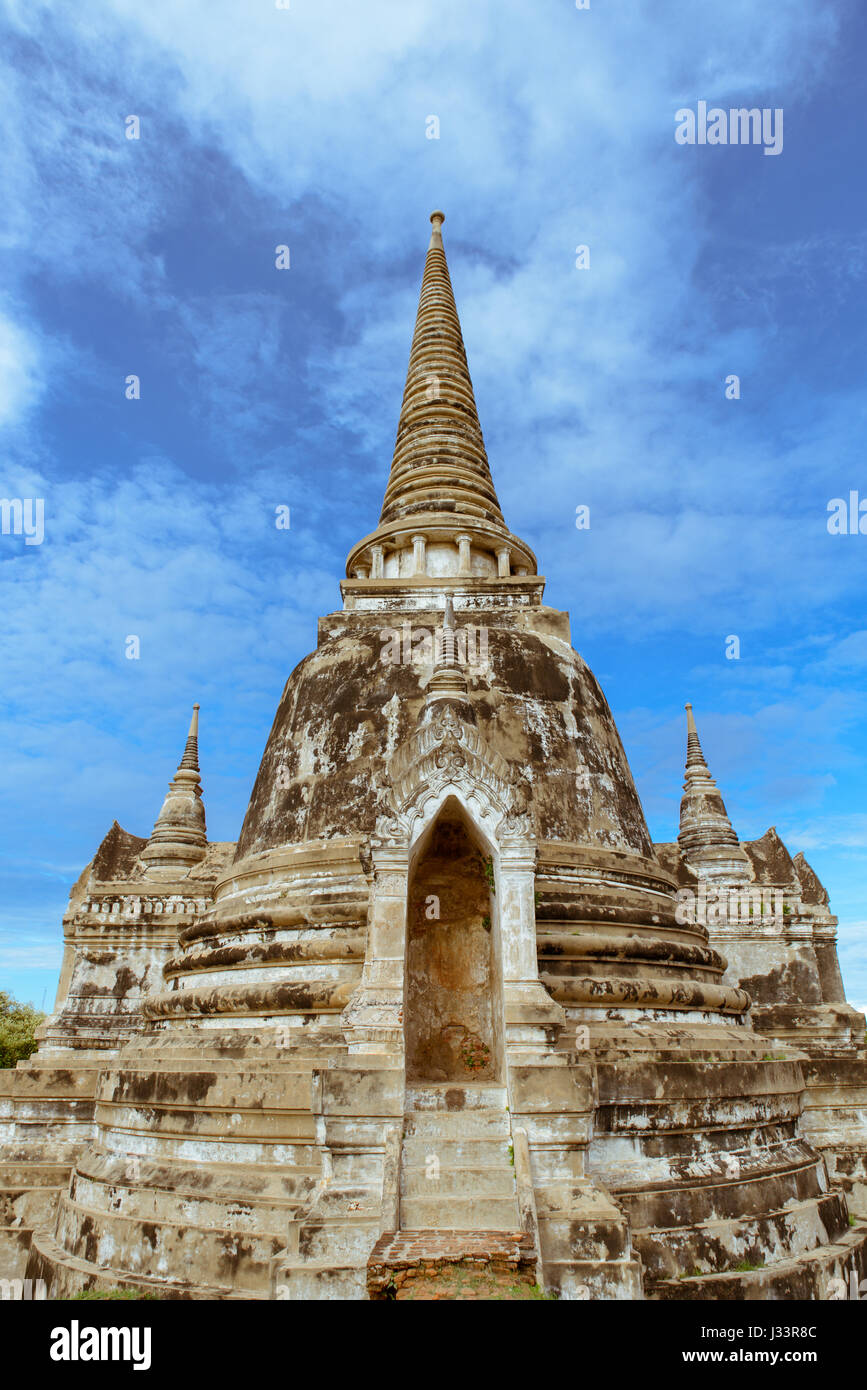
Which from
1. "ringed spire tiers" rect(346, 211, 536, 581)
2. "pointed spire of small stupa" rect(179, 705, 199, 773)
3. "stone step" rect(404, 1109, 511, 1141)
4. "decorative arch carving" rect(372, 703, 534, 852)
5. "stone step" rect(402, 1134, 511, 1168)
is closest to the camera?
"stone step" rect(402, 1134, 511, 1168)

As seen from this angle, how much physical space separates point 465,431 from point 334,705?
9041 mm

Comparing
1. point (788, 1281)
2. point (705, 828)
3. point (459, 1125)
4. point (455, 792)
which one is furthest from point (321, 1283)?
point (705, 828)

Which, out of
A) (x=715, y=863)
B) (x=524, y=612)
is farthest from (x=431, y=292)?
(x=715, y=863)

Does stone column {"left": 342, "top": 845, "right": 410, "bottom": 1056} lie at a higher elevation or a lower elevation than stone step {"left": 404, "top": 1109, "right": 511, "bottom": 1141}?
higher

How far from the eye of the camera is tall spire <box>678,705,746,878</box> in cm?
2059

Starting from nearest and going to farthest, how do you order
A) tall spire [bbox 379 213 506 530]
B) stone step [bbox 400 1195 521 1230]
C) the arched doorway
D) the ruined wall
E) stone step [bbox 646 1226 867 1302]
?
stone step [bbox 400 1195 521 1230] < stone step [bbox 646 1226 867 1302] < the arched doorway < the ruined wall < tall spire [bbox 379 213 506 530]

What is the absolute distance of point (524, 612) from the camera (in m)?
14.2

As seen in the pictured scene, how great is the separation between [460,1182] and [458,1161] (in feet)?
0.57

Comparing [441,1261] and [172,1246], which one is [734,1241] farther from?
[172,1246]

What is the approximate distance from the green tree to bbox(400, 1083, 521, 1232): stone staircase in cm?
2879

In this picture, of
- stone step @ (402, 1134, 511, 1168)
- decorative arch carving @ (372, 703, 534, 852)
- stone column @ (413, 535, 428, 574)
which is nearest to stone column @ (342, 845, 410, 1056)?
decorative arch carving @ (372, 703, 534, 852)

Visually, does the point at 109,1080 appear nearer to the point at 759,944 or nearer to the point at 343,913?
the point at 343,913

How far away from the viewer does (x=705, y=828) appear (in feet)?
68.7

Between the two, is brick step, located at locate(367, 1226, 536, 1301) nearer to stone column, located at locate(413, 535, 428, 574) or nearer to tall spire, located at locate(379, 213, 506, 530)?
stone column, located at locate(413, 535, 428, 574)
